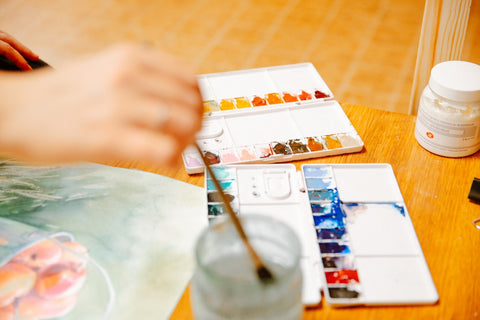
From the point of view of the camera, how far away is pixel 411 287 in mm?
697

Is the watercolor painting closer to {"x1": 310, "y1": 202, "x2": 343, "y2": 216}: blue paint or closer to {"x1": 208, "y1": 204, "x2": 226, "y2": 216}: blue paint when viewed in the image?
{"x1": 208, "y1": 204, "x2": 226, "y2": 216}: blue paint

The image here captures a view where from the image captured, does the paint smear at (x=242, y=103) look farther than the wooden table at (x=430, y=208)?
Yes

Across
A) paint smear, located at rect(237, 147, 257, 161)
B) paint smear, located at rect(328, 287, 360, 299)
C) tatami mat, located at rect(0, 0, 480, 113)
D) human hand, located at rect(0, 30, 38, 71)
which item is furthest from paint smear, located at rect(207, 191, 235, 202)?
tatami mat, located at rect(0, 0, 480, 113)

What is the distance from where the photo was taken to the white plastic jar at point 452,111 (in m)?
0.84

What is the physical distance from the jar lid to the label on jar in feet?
0.13

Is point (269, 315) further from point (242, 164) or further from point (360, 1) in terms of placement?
point (360, 1)

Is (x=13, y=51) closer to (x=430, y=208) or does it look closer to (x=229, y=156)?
(x=229, y=156)

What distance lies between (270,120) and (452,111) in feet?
1.08

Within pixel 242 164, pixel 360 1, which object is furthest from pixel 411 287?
pixel 360 1

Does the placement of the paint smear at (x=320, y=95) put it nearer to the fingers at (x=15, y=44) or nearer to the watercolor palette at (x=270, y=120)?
the watercolor palette at (x=270, y=120)

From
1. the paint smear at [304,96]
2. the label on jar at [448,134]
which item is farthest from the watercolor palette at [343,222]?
the paint smear at [304,96]

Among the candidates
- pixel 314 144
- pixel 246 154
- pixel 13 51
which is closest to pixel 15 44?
pixel 13 51

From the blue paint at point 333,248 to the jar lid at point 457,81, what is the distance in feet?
1.04

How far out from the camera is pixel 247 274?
0.58m
